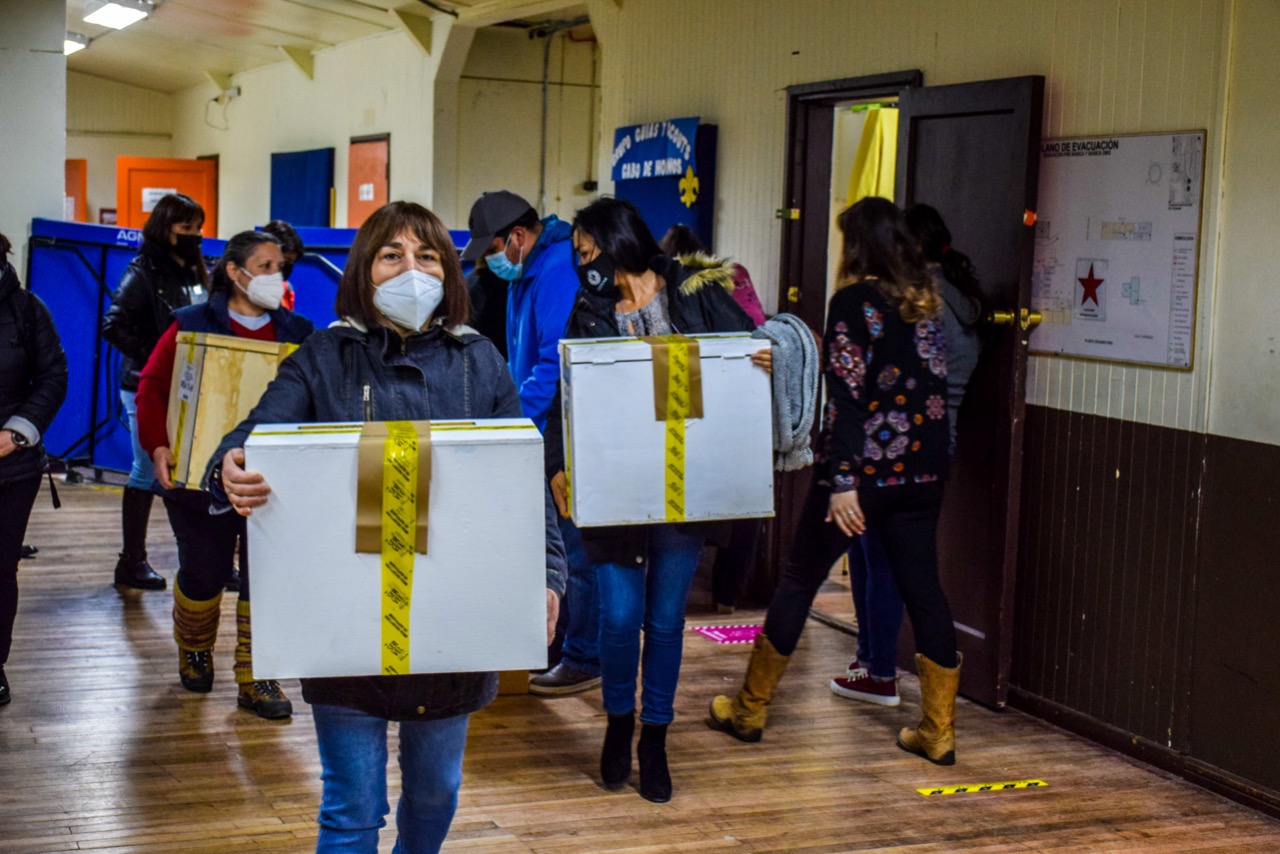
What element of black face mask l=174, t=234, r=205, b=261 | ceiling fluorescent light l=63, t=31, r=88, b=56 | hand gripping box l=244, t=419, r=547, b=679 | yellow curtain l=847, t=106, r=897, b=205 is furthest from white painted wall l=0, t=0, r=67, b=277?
ceiling fluorescent light l=63, t=31, r=88, b=56

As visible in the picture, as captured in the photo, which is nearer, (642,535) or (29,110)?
(642,535)

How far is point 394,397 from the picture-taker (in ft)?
7.91

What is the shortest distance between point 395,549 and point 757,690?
2203 millimetres

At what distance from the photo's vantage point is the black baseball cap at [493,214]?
168 inches

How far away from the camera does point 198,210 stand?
5.62 meters

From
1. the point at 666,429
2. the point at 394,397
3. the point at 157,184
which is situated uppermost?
the point at 157,184

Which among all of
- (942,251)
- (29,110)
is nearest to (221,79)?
(29,110)

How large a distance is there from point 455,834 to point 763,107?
343cm

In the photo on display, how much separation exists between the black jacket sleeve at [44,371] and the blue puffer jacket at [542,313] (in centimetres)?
127

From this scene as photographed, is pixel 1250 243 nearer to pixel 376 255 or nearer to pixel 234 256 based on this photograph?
pixel 376 255

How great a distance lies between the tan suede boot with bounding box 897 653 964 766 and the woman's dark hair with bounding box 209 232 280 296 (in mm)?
2161

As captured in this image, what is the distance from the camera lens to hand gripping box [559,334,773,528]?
10.9 ft

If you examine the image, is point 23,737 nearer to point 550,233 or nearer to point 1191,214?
point 550,233

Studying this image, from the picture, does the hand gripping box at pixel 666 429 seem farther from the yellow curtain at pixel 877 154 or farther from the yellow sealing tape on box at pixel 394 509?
the yellow curtain at pixel 877 154
